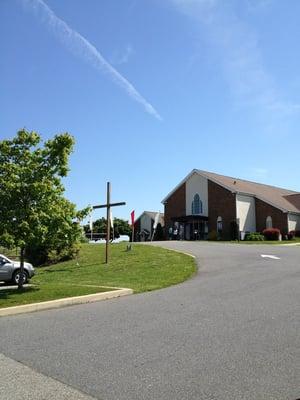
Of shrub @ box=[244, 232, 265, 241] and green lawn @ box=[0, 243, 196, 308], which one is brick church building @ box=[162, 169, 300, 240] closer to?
shrub @ box=[244, 232, 265, 241]

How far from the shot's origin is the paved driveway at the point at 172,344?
19.3ft

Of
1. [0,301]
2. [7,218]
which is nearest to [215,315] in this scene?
[0,301]

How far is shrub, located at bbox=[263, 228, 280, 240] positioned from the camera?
47844 mm

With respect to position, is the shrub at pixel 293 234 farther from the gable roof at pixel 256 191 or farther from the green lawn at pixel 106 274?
the green lawn at pixel 106 274

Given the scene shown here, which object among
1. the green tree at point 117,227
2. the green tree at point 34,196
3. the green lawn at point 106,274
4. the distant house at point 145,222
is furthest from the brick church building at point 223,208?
the green tree at point 34,196

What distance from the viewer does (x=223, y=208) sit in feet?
174

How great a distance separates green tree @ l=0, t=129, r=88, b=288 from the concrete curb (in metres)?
2.24

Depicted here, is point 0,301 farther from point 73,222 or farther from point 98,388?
point 98,388

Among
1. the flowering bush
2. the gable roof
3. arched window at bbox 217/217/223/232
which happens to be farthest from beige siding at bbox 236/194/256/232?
the flowering bush

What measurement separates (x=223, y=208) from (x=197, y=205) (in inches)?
161

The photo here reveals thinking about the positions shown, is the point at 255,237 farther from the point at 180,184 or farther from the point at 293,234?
the point at 180,184

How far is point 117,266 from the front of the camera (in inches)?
891

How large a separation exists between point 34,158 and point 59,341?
25.6 ft

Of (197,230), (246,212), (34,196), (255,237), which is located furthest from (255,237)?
(34,196)
